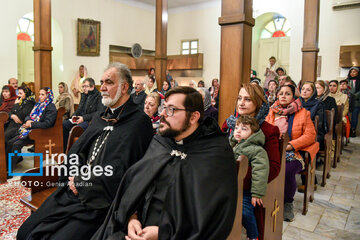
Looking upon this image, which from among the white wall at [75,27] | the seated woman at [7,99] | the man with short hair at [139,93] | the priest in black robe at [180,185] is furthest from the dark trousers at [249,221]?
the white wall at [75,27]

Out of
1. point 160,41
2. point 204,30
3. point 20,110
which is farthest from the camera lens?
point 204,30

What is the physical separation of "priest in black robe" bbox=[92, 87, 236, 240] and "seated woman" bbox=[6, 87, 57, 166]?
3802mm

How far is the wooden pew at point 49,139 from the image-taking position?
5.13m

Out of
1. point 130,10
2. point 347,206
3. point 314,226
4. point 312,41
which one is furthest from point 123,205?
point 130,10

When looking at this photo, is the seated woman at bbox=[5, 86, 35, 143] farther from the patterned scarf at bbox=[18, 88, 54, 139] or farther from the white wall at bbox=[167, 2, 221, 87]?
the white wall at bbox=[167, 2, 221, 87]

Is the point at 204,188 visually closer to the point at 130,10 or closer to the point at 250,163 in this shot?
the point at 250,163

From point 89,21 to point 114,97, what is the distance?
1056 centimetres

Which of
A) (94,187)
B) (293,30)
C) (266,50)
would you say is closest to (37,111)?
(94,187)

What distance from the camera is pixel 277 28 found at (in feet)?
41.7

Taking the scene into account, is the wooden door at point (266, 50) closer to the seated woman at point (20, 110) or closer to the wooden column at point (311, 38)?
the wooden column at point (311, 38)

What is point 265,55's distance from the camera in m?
12.8

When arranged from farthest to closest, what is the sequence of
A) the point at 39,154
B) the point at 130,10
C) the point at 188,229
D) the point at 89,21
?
the point at 130,10 < the point at 89,21 < the point at 39,154 < the point at 188,229

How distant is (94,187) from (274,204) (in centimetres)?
147

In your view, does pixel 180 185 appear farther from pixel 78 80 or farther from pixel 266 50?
pixel 266 50
